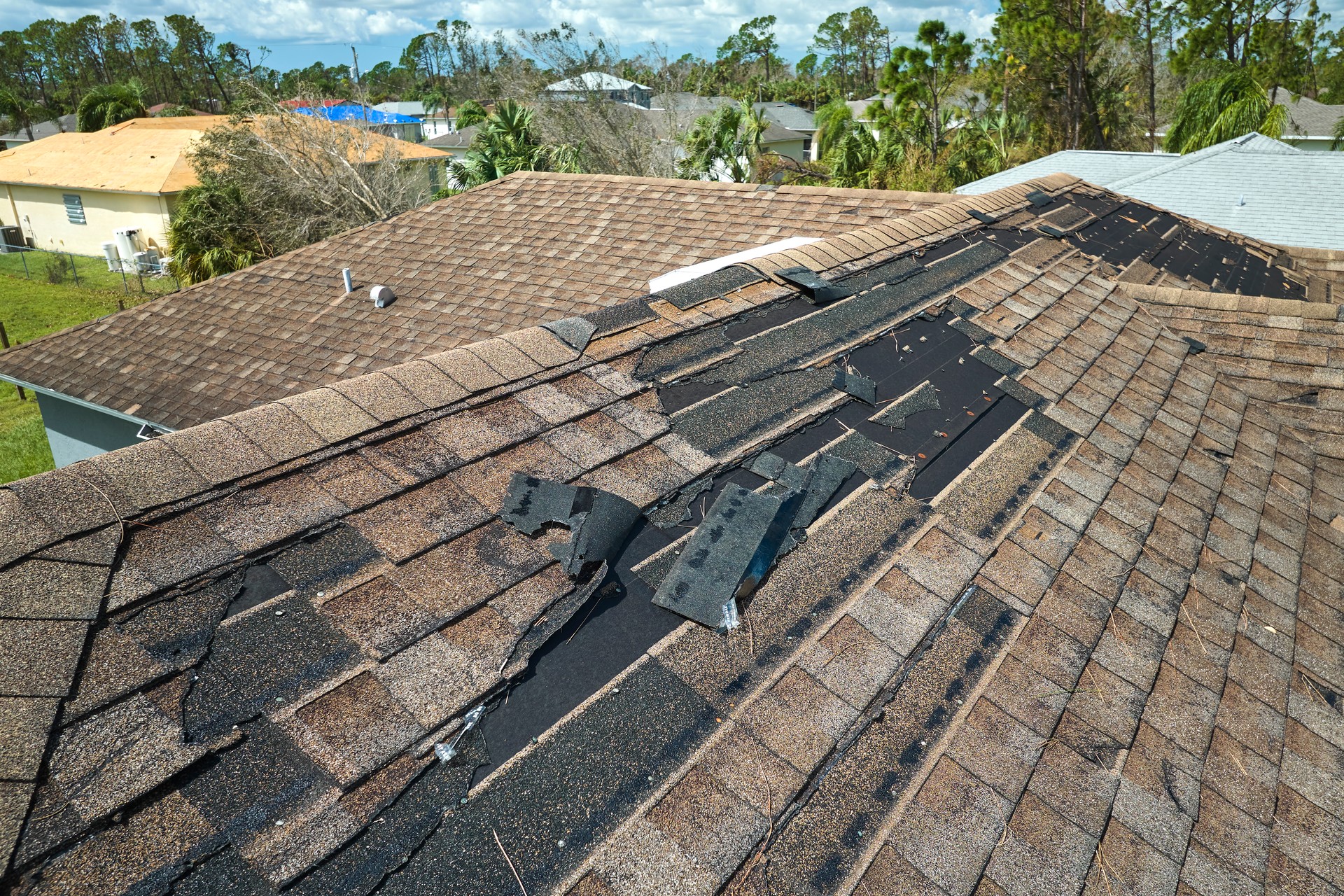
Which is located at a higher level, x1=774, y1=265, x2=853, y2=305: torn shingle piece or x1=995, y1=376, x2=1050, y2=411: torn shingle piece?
x1=774, y1=265, x2=853, y2=305: torn shingle piece

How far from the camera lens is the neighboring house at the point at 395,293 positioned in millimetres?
9102

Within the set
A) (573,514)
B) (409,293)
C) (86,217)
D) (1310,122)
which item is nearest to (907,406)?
(573,514)

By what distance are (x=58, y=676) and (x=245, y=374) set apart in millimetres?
8064

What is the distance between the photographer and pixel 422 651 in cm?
243

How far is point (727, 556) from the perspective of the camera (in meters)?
3.02

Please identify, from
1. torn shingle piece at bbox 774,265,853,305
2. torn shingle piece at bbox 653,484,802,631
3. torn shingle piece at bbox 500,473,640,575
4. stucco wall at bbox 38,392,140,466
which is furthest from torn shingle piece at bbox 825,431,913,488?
stucco wall at bbox 38,392,140,466

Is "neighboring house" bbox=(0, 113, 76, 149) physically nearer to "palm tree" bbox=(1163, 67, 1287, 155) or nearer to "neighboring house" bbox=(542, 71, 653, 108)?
"neighboring house" bbox=(542, 71, 653, 108)

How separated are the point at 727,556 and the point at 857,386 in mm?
1904

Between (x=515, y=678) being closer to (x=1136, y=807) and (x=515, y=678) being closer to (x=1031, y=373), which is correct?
(x=1136, y=807)

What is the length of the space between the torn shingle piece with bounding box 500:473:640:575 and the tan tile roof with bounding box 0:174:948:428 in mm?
6143

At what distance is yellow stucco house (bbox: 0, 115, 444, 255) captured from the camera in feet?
103

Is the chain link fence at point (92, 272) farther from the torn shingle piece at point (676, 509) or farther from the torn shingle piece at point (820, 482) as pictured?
the torn shingle piece at point (820, 482)

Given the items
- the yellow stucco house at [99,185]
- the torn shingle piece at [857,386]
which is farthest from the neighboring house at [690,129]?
the torn shingle piece at [857,386]

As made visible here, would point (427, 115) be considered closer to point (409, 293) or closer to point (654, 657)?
point (409, 293)
